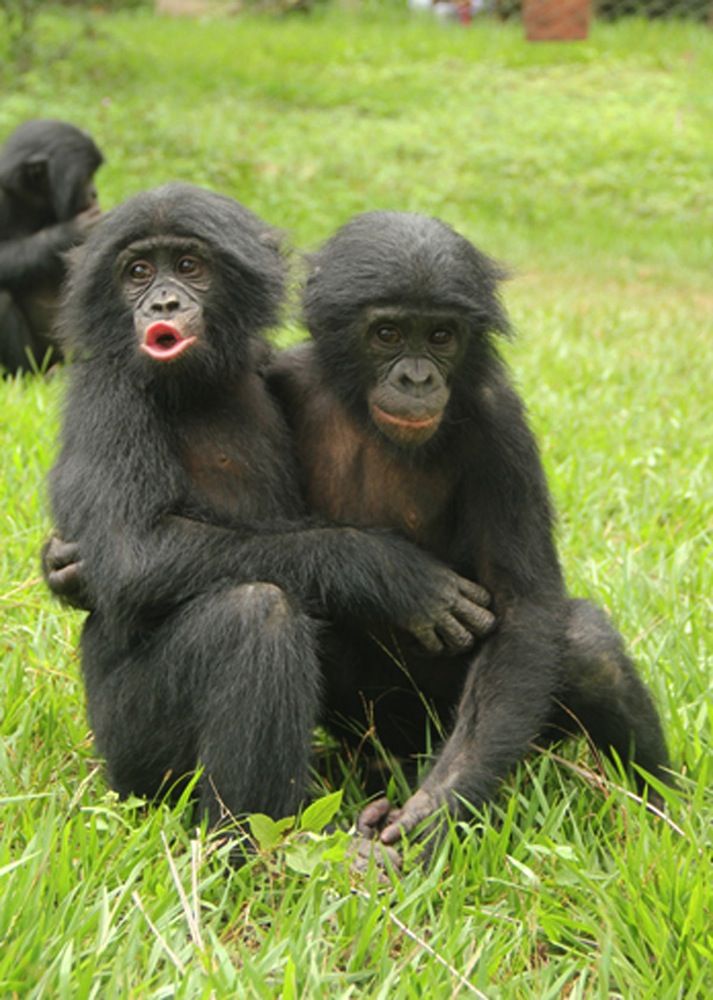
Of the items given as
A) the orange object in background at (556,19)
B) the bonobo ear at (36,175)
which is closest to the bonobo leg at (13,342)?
the bonobo ear at (36,175)

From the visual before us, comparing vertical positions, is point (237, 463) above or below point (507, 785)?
above

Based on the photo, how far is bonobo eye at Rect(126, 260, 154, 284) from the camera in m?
4.15

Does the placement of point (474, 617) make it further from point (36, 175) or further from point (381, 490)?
point (36, 175)

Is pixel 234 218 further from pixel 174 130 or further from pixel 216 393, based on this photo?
pixel 174 130

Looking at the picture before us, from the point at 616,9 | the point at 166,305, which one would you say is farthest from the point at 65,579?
the point at 616,9

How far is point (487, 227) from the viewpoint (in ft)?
51.2

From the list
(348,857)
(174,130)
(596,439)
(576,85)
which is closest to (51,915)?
(348,857)

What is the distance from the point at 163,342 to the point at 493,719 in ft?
4.78

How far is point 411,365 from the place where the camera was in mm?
4074

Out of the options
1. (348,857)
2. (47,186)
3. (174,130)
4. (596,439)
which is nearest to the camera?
(348,857)

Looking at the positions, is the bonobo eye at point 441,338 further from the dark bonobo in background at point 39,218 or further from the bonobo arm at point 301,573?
the dark bonobo in background at point 39,218

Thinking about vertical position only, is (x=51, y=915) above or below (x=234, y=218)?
below

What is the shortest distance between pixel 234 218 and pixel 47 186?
18.7 feet

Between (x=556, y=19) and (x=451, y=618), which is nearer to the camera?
(x=451, y=618)
